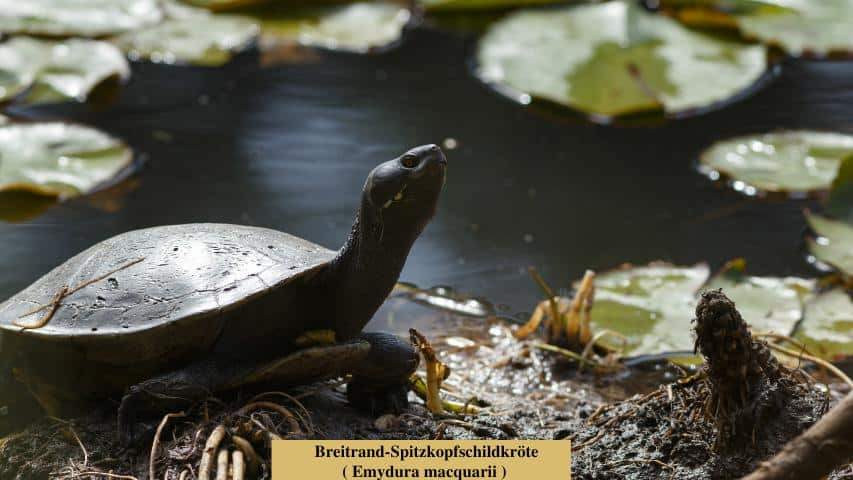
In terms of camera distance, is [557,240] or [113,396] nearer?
[113,396]

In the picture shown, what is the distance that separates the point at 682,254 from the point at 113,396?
236 centimetres

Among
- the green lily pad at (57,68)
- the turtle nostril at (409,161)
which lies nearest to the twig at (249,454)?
the turtle nostril at (409,161)

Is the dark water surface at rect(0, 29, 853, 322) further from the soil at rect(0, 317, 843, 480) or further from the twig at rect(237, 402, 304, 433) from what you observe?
the twig at rect(237, 402, 304, 433)

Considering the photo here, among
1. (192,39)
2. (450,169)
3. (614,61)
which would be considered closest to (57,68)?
(192,39)

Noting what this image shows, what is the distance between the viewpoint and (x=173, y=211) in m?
4.03

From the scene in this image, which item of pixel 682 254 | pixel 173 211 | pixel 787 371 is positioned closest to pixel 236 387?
pixel 787 371

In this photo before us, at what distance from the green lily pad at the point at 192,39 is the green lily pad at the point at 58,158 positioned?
1295 mm

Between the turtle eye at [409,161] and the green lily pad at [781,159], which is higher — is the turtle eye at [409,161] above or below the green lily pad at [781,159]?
above

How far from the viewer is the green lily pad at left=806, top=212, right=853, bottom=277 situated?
12.1 feet

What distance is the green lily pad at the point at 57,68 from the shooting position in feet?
16.6

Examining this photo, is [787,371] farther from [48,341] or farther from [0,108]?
[0,108]

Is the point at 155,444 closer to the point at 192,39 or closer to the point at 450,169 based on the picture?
the point at 450,169

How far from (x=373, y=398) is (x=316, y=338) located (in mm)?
216

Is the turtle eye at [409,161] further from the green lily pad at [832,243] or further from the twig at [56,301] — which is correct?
the green lily pad at [832,243]
